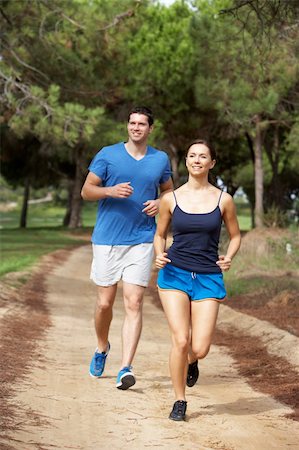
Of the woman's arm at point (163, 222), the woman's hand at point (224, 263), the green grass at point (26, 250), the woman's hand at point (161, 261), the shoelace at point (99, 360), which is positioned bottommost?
the green grass at point (26, 250)

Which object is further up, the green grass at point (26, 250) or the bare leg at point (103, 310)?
the bare leg at point (103, 310)

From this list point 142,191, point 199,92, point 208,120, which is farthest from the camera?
point 208,120

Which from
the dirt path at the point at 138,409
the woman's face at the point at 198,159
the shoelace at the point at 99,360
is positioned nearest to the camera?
the dirt path at the point at 138,409

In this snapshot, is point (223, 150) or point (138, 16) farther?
point (223, 150)

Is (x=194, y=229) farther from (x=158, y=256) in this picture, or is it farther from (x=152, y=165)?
(x=152, y=165)

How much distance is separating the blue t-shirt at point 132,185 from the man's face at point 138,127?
149 mm

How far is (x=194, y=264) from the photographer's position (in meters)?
7.07

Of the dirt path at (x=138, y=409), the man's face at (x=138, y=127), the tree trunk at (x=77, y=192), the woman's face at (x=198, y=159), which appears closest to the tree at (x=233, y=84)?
the tree trunk at (x=77, y=192)

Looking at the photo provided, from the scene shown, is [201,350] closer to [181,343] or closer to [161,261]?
[181,343]

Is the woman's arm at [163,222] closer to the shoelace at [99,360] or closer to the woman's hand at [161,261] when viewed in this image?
the woman's hand at [161,261]

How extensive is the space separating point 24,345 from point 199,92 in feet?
87.8

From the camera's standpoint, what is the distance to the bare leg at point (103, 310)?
848 cm

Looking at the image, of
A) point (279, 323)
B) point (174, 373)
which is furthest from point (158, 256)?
point (279, 323)

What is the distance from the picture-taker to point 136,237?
8.31 metres
